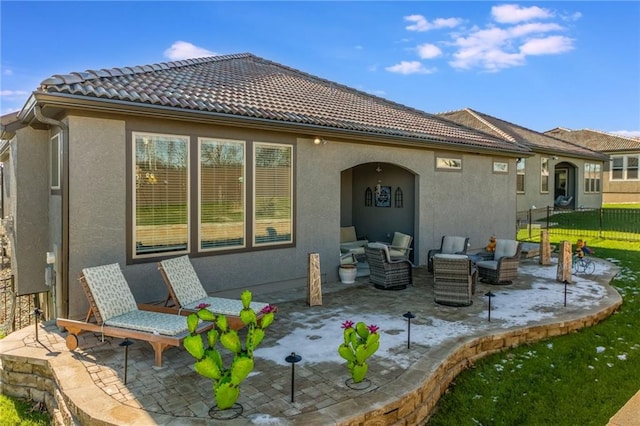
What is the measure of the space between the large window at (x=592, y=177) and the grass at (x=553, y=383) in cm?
2822

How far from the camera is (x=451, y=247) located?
11.8m

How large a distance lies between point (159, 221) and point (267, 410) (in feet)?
15.4

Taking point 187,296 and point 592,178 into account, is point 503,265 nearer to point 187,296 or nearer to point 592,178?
point 187,296

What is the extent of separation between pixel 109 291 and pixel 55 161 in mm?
3570

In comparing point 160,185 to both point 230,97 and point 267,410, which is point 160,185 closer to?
point 230,97

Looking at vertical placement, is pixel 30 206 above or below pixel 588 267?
above

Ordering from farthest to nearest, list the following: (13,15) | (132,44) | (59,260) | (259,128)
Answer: (132,44) → (13,15) → (259,128) → (59,260)

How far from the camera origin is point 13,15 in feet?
30.3

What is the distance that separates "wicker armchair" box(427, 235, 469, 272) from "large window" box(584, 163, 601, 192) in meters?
25.8

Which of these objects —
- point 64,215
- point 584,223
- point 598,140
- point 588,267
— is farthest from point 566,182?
point 64,215

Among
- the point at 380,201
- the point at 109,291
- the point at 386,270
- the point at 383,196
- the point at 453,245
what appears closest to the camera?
the point at 109,291

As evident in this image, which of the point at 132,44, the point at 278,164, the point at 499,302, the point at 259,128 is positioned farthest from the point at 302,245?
the point at 132,44

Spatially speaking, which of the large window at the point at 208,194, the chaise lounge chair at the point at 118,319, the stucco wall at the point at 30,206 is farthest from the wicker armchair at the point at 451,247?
the stucco wall at the point at 30,206

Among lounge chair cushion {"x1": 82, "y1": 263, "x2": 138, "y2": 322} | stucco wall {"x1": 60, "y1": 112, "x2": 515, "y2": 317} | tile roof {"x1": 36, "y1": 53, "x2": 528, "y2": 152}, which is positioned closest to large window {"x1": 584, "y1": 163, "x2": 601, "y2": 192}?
tile roof {"x1": 36, "y1": 53, "x2": 528, "y2": 152}
